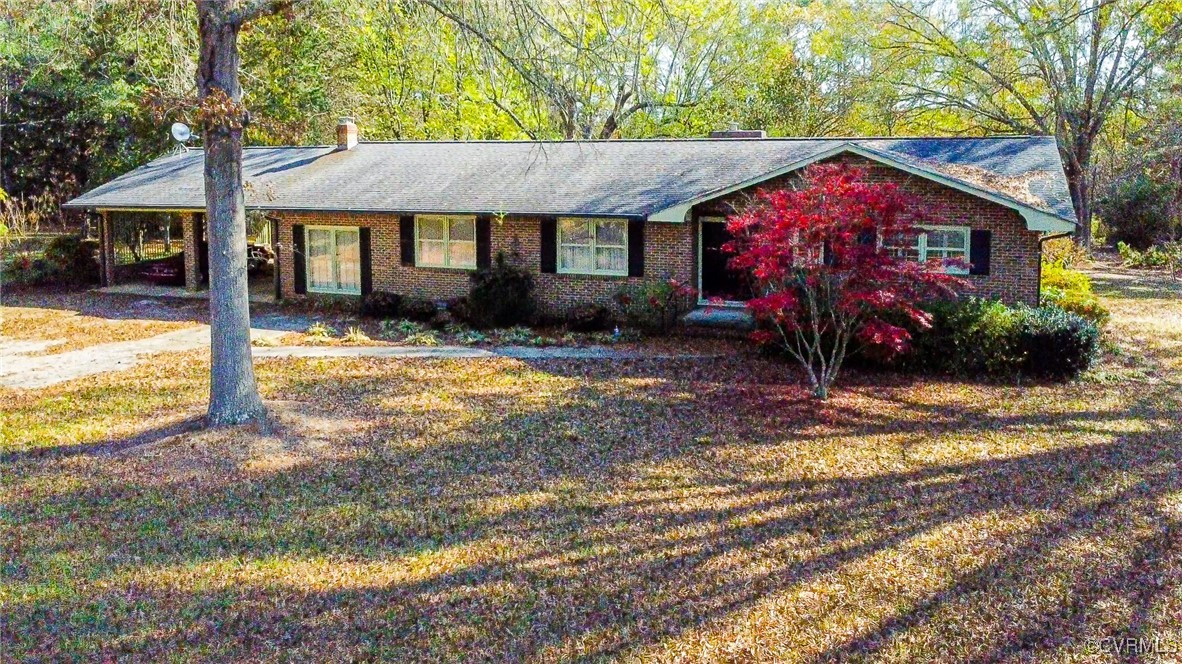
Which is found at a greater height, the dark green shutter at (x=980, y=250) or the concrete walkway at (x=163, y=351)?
the dark green shutter at (x=980, y=250)

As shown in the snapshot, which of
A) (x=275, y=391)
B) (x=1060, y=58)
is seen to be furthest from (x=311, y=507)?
(x=1060, y=58)

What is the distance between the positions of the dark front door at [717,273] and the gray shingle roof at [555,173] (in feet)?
3.19

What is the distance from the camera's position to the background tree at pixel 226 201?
31.8 ft

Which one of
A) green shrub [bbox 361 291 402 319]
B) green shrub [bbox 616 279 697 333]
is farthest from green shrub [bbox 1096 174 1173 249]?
green shrub [bbox 361 291 402 319]

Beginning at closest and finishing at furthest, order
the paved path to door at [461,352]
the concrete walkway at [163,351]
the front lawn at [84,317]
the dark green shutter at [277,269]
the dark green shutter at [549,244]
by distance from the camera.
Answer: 1. the concrete walkway at [163,351]
2. the paved path to door at [461,352]
3. the front lawn at [84,317]
4. the dark green shutter at [549,244]
5. the dark green shutter at [277,269]

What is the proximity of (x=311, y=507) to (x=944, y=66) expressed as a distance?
32099 mm

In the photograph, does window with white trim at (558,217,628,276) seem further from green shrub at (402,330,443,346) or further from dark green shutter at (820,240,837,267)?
dark green shutter at (820,240,837,267)

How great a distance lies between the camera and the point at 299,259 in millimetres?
21609

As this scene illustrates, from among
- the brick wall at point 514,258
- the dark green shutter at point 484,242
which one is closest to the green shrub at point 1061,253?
the brick wall at point 514,258

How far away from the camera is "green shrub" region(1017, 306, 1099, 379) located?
13.0 metres

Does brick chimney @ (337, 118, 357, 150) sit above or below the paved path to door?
above

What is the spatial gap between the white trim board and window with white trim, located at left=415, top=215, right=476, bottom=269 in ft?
14.9

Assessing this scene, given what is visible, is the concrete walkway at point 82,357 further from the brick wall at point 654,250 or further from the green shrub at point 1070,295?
the green shrub at point 1070,295

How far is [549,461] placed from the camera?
375 inches
